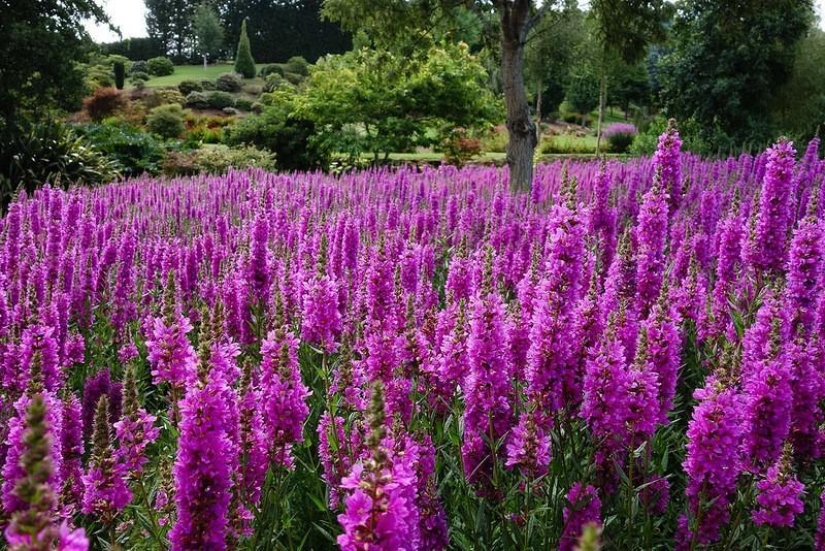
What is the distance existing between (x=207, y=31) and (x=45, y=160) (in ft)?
245

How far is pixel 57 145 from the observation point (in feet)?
50.8

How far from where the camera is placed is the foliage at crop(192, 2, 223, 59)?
81.8 metres

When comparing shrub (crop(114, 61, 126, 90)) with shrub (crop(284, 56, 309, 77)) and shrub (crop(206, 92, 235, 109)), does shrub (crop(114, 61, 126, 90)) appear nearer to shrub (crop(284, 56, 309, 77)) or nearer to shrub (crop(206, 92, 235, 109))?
shrub (crop(206, 92, 235, 109))

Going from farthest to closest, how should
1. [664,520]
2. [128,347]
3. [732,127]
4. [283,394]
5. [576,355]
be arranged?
[732,127]
[128,347]
[664,520]
[576,355]
[283,394]


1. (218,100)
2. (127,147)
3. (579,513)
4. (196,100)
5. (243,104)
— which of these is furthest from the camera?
(218,100)

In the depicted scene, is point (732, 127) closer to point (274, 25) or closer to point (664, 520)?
point (664, 520)

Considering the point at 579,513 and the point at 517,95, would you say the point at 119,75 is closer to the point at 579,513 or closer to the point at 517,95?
the point at 517,95

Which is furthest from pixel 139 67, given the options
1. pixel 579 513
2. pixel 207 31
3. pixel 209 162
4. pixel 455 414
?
pixel 579 513

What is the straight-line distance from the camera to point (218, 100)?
169ft

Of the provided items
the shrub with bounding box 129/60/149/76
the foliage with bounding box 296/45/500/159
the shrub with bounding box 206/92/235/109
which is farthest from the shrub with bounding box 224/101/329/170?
the shrub with bounding box 129/60/149/76

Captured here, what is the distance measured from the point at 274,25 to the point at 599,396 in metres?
87.6

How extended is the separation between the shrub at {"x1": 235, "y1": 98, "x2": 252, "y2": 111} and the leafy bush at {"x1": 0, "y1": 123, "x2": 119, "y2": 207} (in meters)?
35.5

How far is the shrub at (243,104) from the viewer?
50.9 metres

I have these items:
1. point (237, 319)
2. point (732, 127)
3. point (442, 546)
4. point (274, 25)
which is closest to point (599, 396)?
point (442, 546)
